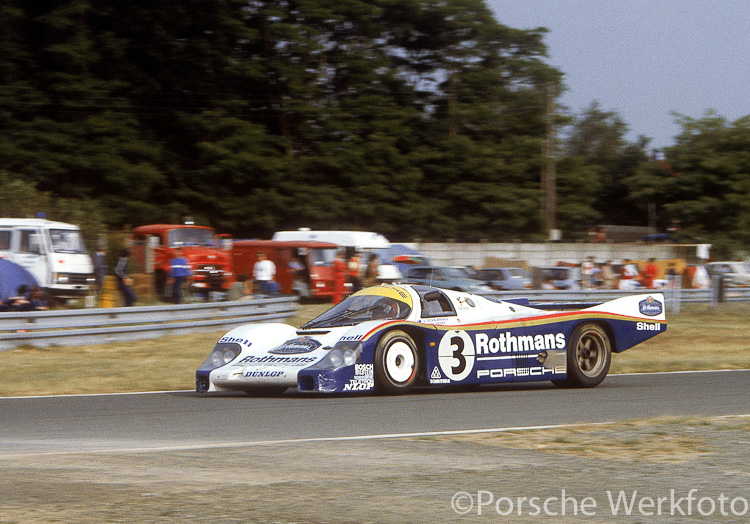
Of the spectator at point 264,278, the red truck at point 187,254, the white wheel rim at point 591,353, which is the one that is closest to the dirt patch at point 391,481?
the white wheel rim at point 591,353

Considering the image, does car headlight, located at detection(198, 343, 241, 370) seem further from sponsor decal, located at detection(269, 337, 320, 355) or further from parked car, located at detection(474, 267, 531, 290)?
parked car, located at detection(474, 267, 531, 290)

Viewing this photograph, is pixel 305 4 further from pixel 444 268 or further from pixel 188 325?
pixel 188 325

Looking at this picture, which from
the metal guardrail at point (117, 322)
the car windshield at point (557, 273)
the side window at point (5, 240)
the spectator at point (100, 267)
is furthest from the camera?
the car windshield at point (557, 273)

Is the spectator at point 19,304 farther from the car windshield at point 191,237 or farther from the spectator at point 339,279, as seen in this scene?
the spectator at point 339,279

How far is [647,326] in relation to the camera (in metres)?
12.0

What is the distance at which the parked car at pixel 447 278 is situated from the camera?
2661 cm

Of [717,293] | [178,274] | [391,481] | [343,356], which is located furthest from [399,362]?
[717,293]

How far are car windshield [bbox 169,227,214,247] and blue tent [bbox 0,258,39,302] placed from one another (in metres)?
5.77

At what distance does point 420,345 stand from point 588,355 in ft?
7.45

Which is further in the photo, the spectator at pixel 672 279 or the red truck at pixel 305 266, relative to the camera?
the red truck at pixel 305 266

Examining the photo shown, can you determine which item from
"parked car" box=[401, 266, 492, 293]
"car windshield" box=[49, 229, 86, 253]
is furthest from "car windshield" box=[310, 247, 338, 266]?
"car windshield" box=[49, 229, 86, 253]

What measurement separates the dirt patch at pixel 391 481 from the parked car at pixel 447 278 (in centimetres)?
1909

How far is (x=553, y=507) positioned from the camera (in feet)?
16.4

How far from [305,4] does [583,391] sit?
32469 millimetres
